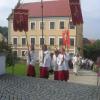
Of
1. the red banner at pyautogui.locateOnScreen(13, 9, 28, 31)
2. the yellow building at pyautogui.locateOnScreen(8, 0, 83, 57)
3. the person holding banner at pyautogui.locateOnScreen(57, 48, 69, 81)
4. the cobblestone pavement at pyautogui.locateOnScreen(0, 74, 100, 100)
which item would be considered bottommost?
the cobblestone pavement at pyautogui.locateOnScreen(0, 74, 100, 100)

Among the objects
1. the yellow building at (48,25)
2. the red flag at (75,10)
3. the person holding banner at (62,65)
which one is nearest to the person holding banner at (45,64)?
the person holding banner at (62,65)

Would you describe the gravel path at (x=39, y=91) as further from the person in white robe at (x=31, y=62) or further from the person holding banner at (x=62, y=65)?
the person in white robe at (x=31, y=62)

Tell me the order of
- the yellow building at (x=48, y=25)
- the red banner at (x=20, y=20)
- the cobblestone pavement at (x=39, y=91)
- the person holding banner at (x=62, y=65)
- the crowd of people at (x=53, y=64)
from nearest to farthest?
1. the cobblestone pavement at (x=39, y=91)
2. the person holding banner at (x=62, y=65)
3. the crowd of people at (x=53, y=64)
4. the red banner at (x=20, y=20)
5. the yellow building at (x=48, y=25)

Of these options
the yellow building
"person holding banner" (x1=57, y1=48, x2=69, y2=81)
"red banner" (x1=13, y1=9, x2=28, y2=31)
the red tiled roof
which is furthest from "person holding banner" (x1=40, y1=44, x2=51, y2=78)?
the red tiled roof

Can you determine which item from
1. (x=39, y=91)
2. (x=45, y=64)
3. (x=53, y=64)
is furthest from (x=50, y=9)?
(x=39, y=91)

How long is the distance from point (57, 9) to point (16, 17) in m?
86.0

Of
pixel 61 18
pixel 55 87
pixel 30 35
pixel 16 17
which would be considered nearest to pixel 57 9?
pixel 61 18

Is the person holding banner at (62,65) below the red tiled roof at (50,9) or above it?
below

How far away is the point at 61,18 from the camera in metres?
113

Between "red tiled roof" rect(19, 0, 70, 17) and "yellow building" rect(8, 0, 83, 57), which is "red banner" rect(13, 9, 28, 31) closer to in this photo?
"yellow building" rect(8, 0, 83, 57)

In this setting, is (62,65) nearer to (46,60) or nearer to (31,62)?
(46,60)

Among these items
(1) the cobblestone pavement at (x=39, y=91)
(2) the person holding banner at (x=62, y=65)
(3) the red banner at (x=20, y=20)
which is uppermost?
(3) the red banner at (x=20, y=20)

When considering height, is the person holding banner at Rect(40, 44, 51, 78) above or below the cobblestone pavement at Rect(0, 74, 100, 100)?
above

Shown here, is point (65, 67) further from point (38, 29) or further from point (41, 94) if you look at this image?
point (38, 29)
